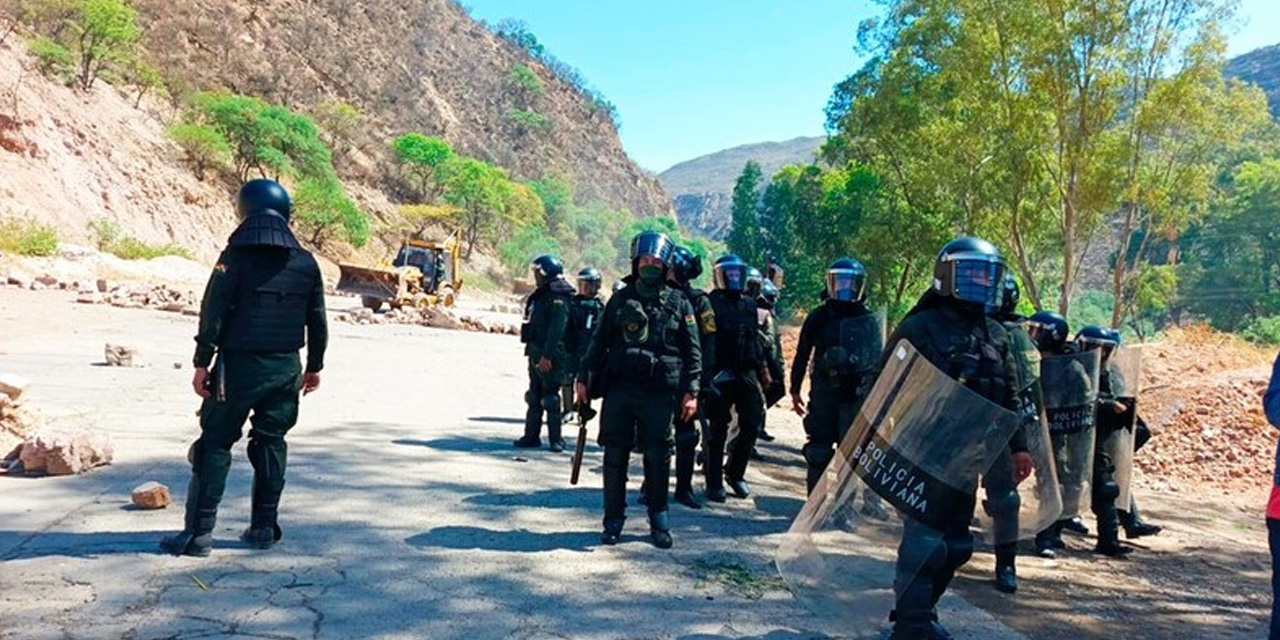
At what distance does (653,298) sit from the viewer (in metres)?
5.52

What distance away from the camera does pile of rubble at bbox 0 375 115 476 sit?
5.75m

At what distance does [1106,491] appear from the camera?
6.34 meters

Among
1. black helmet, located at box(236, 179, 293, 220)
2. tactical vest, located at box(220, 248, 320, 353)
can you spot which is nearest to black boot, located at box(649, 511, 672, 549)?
tactical vest, located at box(220, 248, 320, 353)

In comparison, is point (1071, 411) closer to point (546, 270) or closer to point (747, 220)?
point (546, 270)

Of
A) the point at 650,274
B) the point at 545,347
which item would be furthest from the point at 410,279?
the point at 650,274

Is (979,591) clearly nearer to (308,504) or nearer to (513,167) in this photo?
(308,504)

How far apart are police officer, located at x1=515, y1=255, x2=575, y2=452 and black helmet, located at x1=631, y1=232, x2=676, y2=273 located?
251cm

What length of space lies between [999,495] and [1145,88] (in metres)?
11.4

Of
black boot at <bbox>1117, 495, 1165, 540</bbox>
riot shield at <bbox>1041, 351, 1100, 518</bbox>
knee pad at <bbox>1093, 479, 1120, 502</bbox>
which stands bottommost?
black boot at <bbox>1117, 495, 1165, 540</bbox>

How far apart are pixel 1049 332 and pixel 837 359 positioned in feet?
5.33

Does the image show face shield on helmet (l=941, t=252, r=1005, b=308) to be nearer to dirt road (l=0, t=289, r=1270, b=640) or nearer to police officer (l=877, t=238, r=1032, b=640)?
police officer (l=877, t=238, r=1032, b=640)

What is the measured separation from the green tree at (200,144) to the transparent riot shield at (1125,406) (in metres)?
43.6

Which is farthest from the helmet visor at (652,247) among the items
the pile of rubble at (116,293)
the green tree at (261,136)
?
the green tree at (261,136)

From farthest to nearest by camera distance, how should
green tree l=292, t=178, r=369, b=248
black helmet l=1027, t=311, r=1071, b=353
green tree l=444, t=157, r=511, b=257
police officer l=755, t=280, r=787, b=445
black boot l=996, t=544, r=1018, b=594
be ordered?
green tree l=444, t=157, r=511, b=257 → green tree l=292, t=178, r=369, b=248 → police officer l=755, t=280, r=787, b=445 → black helmet l=1027, t=311, r=1071, b=353 → black boot l=996, t=544, r=1018, b=594
